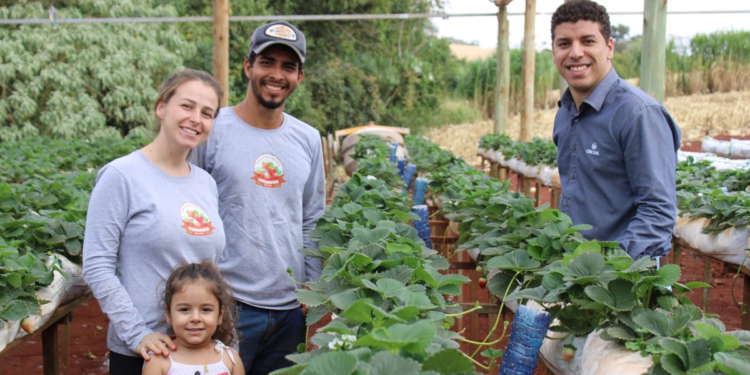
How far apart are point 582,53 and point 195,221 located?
5.12 ft

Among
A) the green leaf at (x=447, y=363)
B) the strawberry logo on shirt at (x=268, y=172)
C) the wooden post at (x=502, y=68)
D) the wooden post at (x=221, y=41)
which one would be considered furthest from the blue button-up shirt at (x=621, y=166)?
the wooden post at (x=502, y=68)

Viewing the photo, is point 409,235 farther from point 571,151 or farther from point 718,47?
point 718,47

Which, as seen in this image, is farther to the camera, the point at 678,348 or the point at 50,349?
the point at 50,349

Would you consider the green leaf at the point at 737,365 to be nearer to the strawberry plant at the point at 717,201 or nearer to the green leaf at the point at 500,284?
the green leaf at the point at 500,284

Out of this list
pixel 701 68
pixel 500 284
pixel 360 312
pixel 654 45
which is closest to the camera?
pixel 360 312

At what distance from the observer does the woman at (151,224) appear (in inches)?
87.5

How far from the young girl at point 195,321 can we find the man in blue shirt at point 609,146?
1.42 meters

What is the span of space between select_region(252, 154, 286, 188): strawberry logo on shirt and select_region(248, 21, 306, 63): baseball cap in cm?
40

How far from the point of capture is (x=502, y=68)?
15398 mm

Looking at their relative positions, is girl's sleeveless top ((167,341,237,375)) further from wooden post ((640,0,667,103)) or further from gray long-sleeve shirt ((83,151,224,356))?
wooden post ((640,0,667,103))

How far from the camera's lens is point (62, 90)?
18.3 meters

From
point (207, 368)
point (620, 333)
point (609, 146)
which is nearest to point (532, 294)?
point (620, 333)

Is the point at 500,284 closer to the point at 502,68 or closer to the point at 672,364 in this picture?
the point at 672,364

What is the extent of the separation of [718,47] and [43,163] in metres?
24.4
